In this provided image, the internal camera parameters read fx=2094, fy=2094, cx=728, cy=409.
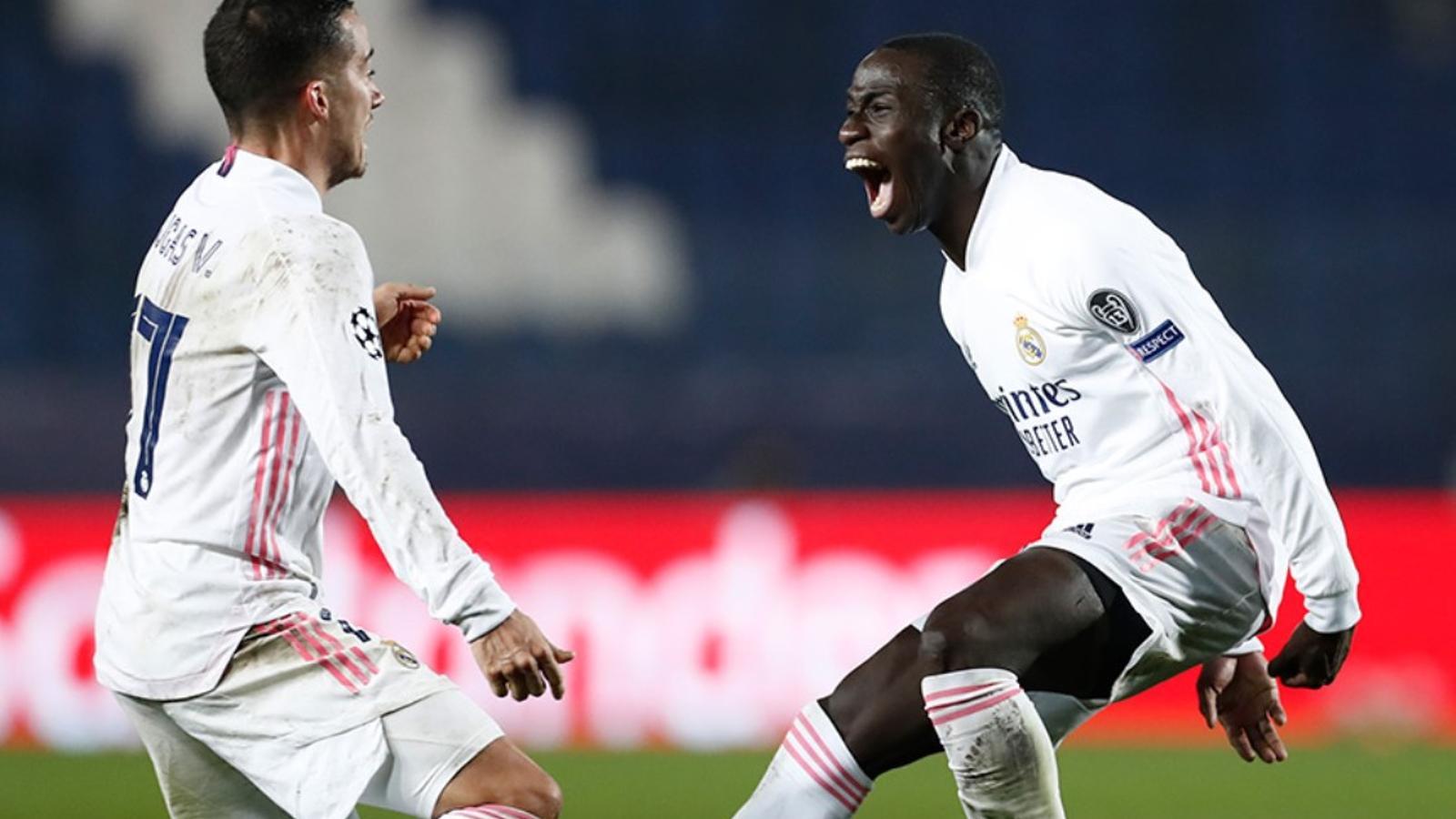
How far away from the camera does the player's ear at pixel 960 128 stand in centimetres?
431

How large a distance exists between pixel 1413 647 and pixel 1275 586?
6.35 m

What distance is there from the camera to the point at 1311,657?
4.01 m

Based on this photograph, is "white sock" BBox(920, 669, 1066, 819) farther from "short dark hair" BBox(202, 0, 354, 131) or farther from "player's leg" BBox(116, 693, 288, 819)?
"short dark hair" BBox(202, 0, 354, 131)

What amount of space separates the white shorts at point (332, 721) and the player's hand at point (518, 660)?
0.23 m

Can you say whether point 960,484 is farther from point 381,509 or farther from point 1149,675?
point 381,509

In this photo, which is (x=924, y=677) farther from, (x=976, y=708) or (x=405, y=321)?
(x=405, y=321)

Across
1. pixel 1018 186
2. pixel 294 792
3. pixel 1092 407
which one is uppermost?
pixel 1018 186

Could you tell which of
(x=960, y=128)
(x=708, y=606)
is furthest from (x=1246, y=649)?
(x=708, y=606)

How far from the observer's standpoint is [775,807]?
4.02 m

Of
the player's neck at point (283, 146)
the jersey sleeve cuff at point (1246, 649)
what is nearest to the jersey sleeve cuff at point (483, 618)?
the player's neck at point (283, 146)

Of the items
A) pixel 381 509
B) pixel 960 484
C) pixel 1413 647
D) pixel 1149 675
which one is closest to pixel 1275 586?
pixel 1149 675

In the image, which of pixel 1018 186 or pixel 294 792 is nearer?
pixel 294 792

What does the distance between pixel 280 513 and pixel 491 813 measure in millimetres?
639

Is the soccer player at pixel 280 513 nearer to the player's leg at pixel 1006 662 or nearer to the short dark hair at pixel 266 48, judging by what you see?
the short dark hair at pixel 266 48
